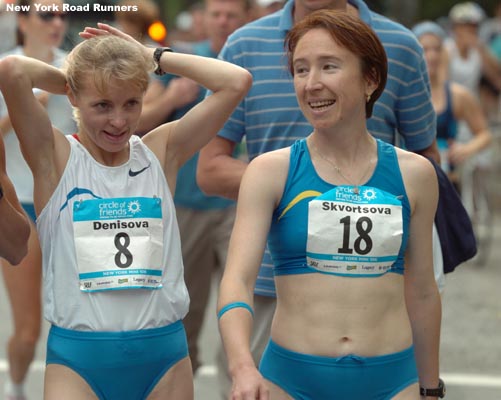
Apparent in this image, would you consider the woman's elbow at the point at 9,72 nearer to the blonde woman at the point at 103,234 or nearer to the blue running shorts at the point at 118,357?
the blonde woman at the point at 103,234

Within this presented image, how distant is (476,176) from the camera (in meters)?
13.2

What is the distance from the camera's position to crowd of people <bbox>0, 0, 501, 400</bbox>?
3906 millimetres

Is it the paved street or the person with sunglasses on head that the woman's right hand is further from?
the paved street

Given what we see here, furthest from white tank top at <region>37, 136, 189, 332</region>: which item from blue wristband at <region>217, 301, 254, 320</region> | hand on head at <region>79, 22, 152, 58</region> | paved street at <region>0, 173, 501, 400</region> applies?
paved street at <region>0, 173, 501, 400</region>

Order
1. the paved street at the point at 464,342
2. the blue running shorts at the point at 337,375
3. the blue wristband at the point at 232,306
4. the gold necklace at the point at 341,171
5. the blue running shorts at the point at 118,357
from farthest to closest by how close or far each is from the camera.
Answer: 1. the paved street at the point at 464,342
2. the blue running shorts at the point at 118,357
3. the gold necklace at the point at 341,171
4. the blue running shorts at the point at 337,375
5. the blue wristband at the point at 232,306

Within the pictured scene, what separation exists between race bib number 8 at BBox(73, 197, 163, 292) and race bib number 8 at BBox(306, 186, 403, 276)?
Result: 0.65 meters

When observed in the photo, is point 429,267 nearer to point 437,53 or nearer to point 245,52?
point 245,52

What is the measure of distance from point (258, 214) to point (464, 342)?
580 cm

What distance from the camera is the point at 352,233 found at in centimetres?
395

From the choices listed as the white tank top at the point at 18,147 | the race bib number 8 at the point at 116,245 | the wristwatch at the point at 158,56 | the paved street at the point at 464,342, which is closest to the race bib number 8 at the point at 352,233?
the race bib number 8 at the point at 116,245

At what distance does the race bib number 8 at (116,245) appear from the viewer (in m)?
4.29

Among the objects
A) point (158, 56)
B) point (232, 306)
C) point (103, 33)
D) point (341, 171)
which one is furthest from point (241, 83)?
point (232, 306)

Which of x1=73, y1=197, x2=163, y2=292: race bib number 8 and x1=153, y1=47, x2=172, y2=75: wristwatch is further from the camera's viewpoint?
x1=153, y1=47, x2=172, y2=75: wristwatch

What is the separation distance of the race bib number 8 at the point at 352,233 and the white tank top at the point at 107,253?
66 centimetres
